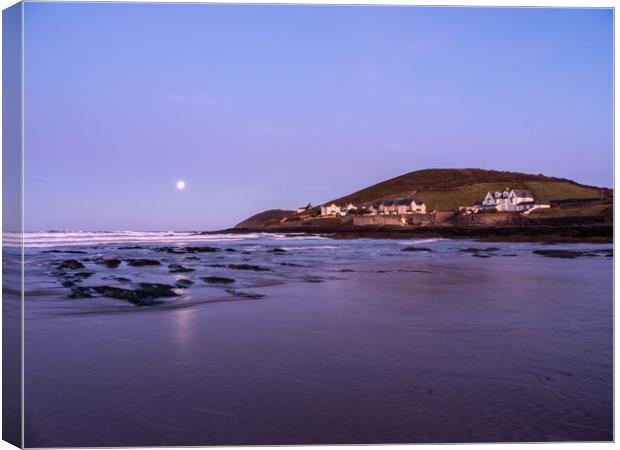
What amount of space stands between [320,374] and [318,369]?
0.10 m

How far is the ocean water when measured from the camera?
290 centimetres

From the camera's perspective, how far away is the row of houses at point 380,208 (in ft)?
164

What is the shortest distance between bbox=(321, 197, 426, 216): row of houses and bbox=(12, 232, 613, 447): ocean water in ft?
132

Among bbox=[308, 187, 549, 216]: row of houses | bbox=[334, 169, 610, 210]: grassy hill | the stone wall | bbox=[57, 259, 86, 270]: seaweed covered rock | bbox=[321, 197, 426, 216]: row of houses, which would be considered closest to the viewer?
bbox=[57, 259, 86, 270]: seaweed covered rock

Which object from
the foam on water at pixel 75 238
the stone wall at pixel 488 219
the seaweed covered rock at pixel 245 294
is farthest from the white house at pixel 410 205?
the seaweed covered rock at pixel 245 294

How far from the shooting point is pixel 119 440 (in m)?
2.87

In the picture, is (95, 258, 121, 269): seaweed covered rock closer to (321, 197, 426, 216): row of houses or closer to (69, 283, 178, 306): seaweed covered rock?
(69, 283, 178, 306): seaweed covered rock

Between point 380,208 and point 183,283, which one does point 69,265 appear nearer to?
point 183,283

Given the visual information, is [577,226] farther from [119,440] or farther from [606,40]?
[119,440]

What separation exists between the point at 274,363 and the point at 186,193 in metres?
2.55

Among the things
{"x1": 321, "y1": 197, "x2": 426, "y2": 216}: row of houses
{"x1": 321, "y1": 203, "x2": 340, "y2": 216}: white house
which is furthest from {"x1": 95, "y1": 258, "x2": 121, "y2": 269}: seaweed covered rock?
{"x1": 321, "y1": 203, "x2": 340, "y2": 216}: white house

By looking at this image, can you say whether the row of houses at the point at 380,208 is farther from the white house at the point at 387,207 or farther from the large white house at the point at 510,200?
the large white house at the point at 510,200

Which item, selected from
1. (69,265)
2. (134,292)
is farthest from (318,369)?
(69,265)

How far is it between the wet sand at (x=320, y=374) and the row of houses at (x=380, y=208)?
1611 inches
